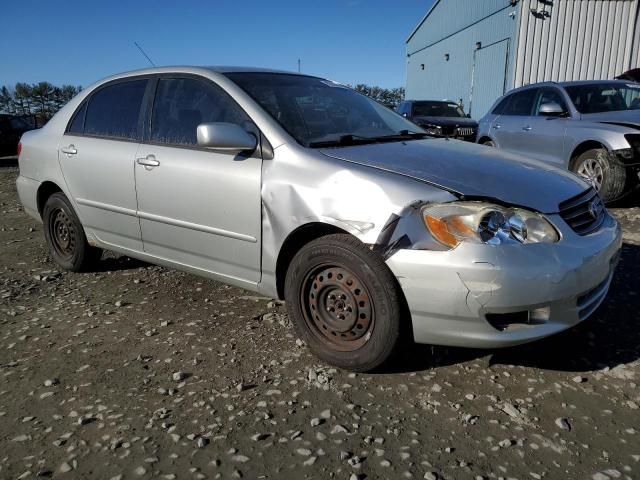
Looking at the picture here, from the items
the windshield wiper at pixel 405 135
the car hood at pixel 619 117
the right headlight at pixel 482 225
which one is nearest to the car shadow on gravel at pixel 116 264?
the windshield wiper at pixel 405 135

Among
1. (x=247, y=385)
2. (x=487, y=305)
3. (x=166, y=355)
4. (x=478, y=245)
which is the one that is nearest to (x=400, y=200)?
Result: (x=478, y=245)

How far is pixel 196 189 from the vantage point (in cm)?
316

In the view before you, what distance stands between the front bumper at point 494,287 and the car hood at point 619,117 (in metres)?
4.45

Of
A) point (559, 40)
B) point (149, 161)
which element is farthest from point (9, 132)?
point (559, 40)

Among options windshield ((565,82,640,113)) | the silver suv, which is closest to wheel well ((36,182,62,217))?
the silver suv

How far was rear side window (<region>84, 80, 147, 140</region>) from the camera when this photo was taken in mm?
3732

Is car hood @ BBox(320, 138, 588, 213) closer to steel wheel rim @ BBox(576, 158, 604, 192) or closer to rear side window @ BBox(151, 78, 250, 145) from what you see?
rear side window @ BBox(151, 78, 250, 145)

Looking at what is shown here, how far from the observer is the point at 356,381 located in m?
2.64

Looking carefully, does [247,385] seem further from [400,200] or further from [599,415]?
[599,415]

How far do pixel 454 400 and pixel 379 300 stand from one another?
599 mm

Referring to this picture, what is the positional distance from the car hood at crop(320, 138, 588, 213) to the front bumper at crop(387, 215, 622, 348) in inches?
8.6

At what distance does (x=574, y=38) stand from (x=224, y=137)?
16164 mm

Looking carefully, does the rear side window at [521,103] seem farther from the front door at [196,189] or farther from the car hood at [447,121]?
the front door at [196,189]

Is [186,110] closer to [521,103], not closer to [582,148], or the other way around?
→ [582,148]
